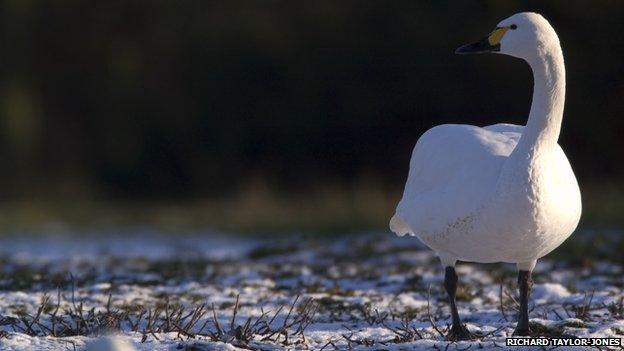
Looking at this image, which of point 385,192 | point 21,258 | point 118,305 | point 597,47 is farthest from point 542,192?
point 597,47

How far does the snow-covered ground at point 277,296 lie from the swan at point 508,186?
419mm

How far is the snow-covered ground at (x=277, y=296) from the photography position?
207 inches

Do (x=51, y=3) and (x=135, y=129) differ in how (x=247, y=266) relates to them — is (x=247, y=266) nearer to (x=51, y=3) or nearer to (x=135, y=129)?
(x=135, y=129)

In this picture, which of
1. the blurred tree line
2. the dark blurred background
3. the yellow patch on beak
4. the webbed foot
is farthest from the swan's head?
the blurred tree line

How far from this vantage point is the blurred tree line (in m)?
19.3

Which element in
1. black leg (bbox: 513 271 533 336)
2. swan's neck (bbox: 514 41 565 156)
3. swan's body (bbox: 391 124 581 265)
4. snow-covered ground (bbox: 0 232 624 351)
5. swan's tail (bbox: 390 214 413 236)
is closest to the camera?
swan's body (bbox: 391 124 581 265)

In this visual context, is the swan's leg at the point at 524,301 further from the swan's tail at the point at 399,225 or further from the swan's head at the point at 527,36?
the swan's head at the point at 527,36

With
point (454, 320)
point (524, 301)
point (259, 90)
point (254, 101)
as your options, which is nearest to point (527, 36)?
point (524, 301)

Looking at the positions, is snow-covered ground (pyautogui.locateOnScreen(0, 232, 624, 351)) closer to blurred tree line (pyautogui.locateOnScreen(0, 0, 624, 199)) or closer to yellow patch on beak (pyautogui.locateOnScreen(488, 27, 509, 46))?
yellow patch on beak (pyautogui.locateOnScreen(488, 27, 509, 46))

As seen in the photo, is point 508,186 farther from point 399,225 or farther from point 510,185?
point 399,225

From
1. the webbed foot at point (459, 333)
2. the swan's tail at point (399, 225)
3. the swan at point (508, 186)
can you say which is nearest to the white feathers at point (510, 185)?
the swan at point (508, 186)

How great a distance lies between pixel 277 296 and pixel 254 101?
14493 mm

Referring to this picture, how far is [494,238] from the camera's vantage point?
17.3ft

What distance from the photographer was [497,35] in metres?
5.63
